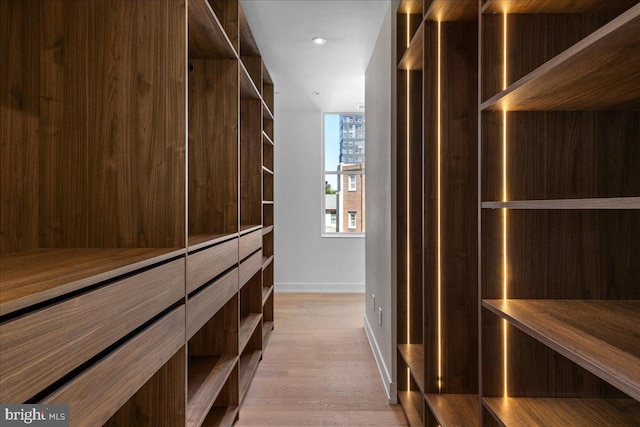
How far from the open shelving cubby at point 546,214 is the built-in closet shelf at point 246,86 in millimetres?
1458

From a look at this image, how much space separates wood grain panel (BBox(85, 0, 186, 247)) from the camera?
1.25m

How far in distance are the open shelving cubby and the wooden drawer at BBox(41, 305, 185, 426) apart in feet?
3.15

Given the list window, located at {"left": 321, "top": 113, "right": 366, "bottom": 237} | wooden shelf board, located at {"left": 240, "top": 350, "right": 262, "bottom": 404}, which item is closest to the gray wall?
wooden shelf board, located at {"left": 240, "top": 350, "right": 262, "bottom": 404}

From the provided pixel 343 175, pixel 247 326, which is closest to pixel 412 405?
pixel 247 326

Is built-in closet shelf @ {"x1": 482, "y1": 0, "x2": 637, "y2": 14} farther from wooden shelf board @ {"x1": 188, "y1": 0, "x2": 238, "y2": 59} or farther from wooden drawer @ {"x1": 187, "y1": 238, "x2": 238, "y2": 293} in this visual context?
wooden drawer @ {"x1": 187, "y1": 238, "x2": 238, "y2": 293}

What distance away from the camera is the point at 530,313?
3.81 ft

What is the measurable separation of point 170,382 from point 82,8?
1.17 meters

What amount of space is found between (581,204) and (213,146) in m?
1.70

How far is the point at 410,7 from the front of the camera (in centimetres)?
232

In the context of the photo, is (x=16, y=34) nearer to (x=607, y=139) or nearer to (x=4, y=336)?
(x=4, y=336)

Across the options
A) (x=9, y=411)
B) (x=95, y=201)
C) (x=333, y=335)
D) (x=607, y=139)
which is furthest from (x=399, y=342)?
(x=9, y=411)

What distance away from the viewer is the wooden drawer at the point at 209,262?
4.65ft

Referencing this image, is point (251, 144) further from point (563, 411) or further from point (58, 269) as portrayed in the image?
point (563, 411)

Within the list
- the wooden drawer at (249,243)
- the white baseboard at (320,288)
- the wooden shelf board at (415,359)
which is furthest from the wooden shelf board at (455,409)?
the white baseboard at (320,288)
